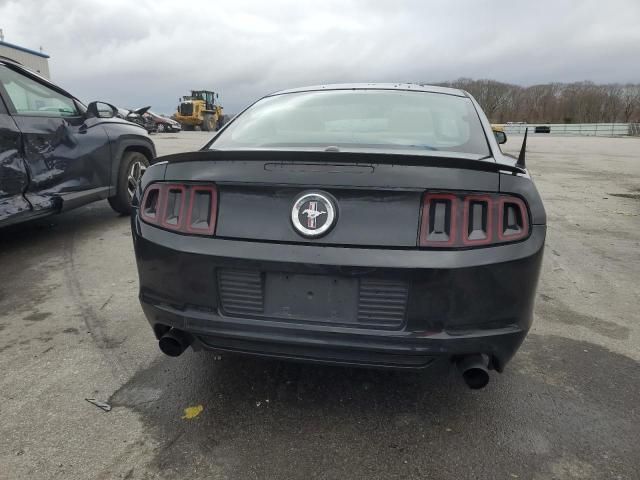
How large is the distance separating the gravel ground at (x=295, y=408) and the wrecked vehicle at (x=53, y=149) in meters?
1.22

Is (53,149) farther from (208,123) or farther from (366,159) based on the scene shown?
(208,123)

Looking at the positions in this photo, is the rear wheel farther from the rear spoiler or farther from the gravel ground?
the rear spoiler

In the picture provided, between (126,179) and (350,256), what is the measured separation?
4.71 m

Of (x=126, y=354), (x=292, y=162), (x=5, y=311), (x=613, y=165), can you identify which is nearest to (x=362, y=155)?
(x=292, y=162)

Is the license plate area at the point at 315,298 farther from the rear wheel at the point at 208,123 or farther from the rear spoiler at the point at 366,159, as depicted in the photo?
the rear wheel at the point at 208,123

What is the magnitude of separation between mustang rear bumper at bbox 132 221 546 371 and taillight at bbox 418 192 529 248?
4 cm

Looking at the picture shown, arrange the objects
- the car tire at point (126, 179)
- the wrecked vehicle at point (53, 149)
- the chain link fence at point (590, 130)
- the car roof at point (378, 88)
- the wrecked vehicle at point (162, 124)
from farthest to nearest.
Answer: the chain link fence at point (590, 130), the wrecked vehicle at point (162, 124), the car tire at point (126, 179), the wrecked vehicle at point (53, 149), the car roof at point (378, 88)

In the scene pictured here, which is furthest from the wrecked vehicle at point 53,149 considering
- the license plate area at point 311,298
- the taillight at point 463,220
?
the taillight at point 463,220

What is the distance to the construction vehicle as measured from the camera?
37844 mm

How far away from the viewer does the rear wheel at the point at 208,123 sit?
127ft

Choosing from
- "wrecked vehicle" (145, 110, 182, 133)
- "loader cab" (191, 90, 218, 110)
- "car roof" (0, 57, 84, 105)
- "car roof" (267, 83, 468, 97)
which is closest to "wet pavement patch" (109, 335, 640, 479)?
"car roof" (267, 83, 468, 97)

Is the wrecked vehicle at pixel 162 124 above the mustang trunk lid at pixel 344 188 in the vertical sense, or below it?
below

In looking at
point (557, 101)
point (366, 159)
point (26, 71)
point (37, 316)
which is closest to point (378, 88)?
point (366, 159)

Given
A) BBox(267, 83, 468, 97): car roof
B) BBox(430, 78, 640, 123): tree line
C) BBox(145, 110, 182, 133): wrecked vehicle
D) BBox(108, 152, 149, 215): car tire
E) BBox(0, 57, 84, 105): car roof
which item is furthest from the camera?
BBox(430, 78, 640, 123): tree line
